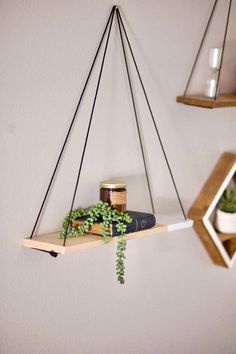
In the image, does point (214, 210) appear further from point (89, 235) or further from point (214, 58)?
point (89, 235)

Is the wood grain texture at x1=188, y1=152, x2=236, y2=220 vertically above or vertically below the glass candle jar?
below

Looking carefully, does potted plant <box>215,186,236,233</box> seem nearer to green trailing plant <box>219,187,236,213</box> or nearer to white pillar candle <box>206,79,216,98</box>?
green trailing plant <box>219,187,236,213</box>

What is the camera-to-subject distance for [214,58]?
216 cm

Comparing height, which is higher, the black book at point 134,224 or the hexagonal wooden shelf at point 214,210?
the black book at point 134,224

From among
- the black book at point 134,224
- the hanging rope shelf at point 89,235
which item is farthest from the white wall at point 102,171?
the black book at point 134,224

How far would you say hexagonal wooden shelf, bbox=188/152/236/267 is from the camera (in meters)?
2.33

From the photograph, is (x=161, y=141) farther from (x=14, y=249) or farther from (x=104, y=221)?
(x=14, y=249)

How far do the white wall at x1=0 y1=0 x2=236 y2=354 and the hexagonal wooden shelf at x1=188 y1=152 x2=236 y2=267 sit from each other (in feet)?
0.09

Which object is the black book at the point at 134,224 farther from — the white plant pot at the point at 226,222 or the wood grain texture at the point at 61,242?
the white plant pot at the point at 226,222

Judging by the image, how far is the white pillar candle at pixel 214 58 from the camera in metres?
2.16

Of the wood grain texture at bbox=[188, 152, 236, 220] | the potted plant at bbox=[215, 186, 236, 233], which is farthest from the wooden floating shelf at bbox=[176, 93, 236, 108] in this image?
the potted plant at bbox=[215, 186, 236, 233]

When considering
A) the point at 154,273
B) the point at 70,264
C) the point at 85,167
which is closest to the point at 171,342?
the point at 154,273

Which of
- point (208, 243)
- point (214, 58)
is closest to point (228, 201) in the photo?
point (208, 243)

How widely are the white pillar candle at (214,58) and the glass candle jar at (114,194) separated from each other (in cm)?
55
